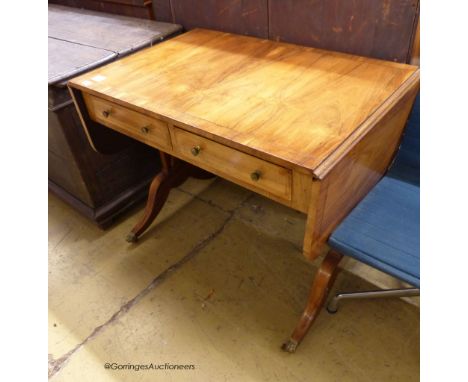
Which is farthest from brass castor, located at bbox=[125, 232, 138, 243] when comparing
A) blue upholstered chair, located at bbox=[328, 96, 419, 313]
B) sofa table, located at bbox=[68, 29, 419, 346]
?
blue upholstered chair, located at bbox=[328, 96, 419, 313]

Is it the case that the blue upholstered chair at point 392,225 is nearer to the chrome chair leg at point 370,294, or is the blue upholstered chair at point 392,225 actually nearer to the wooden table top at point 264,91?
the chrome chair leg at point 370,294

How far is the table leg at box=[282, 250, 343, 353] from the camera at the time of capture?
1.24 m

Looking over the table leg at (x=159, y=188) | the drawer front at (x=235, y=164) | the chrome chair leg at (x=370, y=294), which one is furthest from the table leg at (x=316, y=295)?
the table leg at (x=159, y=188)

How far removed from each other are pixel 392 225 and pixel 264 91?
0.56 m

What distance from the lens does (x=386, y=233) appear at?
1108mm

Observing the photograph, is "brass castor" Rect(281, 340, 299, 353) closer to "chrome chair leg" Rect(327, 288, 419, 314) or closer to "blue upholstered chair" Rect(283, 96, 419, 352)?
"blue upholstered chair" Rect(283, 96, 419, 352)

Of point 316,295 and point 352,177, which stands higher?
point 352,177

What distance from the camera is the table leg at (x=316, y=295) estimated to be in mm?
1242

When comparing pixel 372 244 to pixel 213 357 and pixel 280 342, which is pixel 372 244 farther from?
pixel 213 357

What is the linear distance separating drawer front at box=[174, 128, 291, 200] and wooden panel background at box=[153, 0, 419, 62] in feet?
2.15

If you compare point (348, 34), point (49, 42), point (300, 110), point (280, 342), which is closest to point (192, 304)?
point (280, 342)

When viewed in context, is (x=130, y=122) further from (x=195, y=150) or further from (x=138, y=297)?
(x=138, y=297)

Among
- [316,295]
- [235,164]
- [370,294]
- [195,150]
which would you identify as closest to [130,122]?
[195,150]

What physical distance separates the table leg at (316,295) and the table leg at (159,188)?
2.77ft
